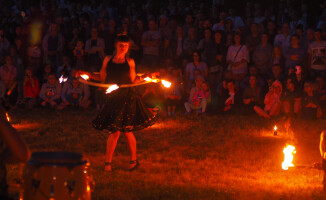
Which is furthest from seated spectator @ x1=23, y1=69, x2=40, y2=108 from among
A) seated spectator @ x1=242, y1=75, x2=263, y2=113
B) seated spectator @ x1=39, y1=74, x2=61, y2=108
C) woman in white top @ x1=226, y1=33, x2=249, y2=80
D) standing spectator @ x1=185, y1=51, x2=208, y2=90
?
seated spectator @ x1=242, y1=75, x2=263, y2=113

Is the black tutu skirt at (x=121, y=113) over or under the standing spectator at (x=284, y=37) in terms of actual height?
under

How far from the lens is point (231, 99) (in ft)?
52.9

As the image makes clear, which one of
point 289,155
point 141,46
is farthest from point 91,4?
point 289,155

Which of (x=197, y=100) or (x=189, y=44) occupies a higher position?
(x=189, y=44)

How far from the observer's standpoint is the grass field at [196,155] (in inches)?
303

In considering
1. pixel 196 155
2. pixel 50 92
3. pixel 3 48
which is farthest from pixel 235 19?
pixel 196 155

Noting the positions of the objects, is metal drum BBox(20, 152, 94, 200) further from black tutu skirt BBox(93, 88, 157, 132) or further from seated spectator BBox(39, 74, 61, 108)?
seated spectator BBox(39, 74, 61, 108)

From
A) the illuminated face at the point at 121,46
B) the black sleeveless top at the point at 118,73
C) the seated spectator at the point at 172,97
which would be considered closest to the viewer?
the illuminated face at the point at 121,46

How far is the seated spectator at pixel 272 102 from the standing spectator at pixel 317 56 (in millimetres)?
1024

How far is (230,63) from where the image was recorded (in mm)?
16531

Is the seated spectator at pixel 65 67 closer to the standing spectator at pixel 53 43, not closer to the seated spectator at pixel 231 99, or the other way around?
the standing spectator at pixel 53 43

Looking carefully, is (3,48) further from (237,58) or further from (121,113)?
(121,113)

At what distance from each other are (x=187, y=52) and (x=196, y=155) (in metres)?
7.33

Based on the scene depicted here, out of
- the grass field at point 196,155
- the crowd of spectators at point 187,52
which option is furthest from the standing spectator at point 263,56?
the grass field at point 196,155
